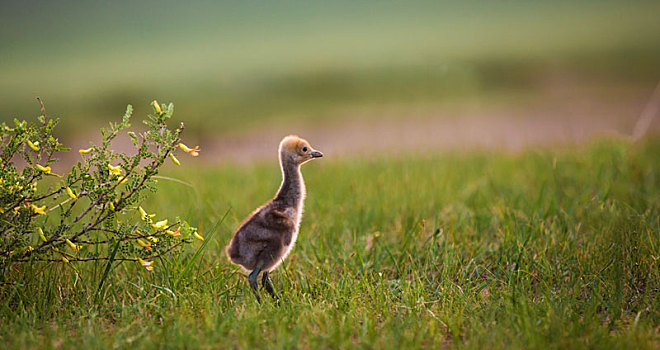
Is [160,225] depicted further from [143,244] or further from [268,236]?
[268,236]

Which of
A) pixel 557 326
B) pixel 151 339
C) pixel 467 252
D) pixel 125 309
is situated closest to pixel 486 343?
pixel 557 326

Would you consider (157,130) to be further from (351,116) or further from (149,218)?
(351,116)

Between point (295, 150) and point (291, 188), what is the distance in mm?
282

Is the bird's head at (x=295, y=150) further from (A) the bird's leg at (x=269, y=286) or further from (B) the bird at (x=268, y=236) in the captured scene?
(A) the bird's leg at (x=269, y=286)

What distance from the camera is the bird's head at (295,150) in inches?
175

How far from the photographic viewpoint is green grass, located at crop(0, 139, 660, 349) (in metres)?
3.44

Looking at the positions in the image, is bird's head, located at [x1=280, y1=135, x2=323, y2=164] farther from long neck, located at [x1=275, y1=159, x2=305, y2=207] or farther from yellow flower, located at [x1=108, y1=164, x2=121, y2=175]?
yellow flower, located at [x1=108, y1=164, x2=121, y2=175]

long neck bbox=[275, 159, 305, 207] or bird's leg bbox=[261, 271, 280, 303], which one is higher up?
long neck bbox=[275, 159, 305, 207]

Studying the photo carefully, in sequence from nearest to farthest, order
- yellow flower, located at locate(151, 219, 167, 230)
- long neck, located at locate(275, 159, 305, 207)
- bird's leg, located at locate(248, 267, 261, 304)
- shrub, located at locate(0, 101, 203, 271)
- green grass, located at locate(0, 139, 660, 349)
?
green grass, located at locate(0, 139, 660, 349) → shrub, located at locate(0, 101, 203, 271) → yellow flower, located at locate(151, 219, 167, 230) → bird's leg, located at locate(248, 267, 261, 304) → long neck, located at locate(275, 159, 305, 207)

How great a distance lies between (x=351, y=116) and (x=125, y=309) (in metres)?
8.90

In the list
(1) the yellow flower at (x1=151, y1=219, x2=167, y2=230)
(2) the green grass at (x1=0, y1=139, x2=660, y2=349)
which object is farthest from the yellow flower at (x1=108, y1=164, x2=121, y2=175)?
(2) the green grass at (x1=0, y1=139, x2=660, y2=349)

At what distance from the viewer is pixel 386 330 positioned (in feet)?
11.5

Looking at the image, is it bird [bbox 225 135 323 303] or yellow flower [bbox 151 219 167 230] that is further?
bird [bbox 225 135 323 303]

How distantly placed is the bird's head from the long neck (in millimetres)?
46
